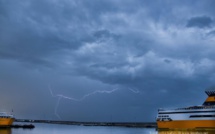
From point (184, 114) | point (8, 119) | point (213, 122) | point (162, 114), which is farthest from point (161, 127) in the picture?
point (8, 119)

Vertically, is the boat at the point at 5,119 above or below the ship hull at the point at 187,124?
above

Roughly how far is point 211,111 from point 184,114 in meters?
6.02

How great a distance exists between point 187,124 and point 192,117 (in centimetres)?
A: 194

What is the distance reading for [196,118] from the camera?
6444 centimetres

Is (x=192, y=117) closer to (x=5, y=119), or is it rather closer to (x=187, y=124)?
(x=187, y=124)

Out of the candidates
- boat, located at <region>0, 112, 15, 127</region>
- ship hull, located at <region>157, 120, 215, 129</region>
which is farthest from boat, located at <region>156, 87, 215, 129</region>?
boat, located at <region>0, 112, 15, 127</region>

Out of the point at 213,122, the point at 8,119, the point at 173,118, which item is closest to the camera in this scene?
the point at 213,122

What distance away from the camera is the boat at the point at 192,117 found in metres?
63.0

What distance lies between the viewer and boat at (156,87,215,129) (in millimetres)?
63000

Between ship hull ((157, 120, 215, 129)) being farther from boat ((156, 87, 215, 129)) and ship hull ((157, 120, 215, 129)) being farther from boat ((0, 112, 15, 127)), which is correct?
boat ((0, 112, 15, 127))

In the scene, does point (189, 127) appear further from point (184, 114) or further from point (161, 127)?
point (161, 127)

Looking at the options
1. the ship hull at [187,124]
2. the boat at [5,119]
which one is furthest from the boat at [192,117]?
the boat at [5,119]

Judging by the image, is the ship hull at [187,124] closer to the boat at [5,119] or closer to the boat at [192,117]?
the boat at [192,117]

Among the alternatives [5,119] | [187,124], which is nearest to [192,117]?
[187,124]
